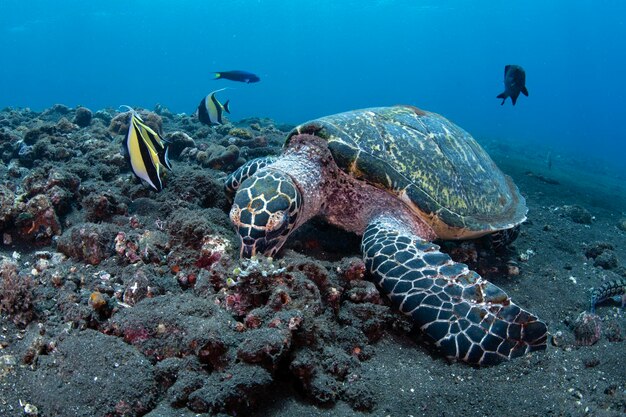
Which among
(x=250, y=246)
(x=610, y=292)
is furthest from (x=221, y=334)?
(x=610, y=292)

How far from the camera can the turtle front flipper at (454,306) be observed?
3160 mm

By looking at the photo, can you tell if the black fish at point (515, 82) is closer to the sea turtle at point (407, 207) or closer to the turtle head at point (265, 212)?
the sea turtle at point (407, 207)

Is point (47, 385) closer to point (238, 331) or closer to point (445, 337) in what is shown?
point (238, 331)

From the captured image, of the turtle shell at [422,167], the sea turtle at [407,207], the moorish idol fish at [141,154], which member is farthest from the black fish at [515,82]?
the moorish idol fish at [141,154]

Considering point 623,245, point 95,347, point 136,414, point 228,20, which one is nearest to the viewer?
point 136,414

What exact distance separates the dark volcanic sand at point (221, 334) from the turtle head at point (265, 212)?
0.88 ft

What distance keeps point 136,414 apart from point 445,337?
7.83ft

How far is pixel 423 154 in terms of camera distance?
5168 millimetres

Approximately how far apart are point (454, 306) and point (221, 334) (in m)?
2.04

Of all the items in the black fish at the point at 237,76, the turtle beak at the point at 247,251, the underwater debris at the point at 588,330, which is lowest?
the underwater debris at the point at 588,330

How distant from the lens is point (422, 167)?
502 centimetres

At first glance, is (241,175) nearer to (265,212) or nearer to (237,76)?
(265,212)

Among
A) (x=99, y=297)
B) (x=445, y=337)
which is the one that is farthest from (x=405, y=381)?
(x=99, y=297)

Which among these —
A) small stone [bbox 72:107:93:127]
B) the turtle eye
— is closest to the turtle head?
the turtle eye
